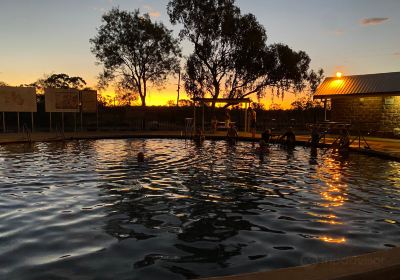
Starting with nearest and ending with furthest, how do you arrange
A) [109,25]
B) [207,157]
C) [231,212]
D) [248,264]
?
[248,264]
[231,212]
[207,157]
[109,25]

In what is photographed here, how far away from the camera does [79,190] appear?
958 cm

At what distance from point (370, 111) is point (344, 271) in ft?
85.9

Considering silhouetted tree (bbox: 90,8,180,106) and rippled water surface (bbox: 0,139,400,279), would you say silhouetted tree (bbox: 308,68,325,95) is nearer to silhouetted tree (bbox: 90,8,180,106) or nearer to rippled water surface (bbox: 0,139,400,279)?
silhouetted tree (bbox: 90,8,180,106)

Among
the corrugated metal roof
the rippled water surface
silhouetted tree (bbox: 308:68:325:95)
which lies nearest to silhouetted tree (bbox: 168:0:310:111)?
silhouetted tree (bbox: 308:68:325:95)

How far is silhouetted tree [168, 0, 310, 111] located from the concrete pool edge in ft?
118

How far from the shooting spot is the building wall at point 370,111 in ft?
83.8

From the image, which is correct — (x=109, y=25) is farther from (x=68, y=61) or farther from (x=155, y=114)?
(x=155, y=114)

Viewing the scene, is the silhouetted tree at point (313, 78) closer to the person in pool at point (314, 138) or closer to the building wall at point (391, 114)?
the building wall at point (391, 114)

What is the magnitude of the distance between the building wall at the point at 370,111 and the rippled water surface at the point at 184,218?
13689mm

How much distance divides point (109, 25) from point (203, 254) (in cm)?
4107

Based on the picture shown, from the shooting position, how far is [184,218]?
284 inches

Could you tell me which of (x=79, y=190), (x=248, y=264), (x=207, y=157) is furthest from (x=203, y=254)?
(x=207, y=157)

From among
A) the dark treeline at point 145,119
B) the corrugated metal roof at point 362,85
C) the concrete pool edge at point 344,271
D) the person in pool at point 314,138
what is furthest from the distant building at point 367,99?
the concrete pool edge at point 344,271

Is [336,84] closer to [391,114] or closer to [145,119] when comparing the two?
[391,114]
